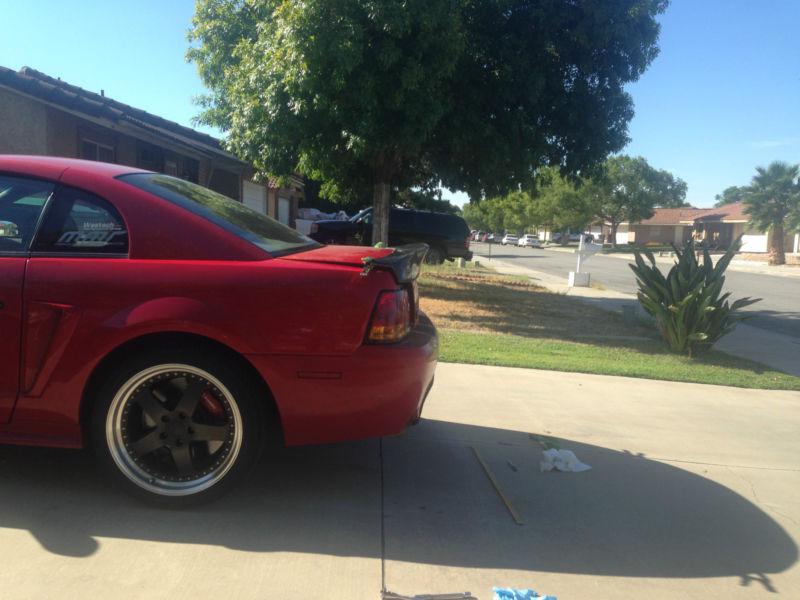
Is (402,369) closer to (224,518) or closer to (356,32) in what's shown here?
(224,518)

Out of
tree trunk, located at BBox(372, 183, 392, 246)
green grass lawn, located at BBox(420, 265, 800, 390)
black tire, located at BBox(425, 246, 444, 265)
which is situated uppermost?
tree trunk, located at BBox(372, 183, 392, 246)

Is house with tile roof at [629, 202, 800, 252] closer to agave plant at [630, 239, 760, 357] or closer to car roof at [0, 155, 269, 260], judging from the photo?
agave plant at [630, 239, 760, 357]

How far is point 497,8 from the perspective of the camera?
1076 centimetres

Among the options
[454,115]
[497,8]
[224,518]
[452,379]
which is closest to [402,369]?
[224,518]

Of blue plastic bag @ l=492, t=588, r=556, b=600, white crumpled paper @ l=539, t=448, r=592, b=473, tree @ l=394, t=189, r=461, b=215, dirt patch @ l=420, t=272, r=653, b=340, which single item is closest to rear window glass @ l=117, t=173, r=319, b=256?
blue plastic bag @ l=492, t=588, r=556, b=600

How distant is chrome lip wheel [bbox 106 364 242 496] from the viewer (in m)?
3.15

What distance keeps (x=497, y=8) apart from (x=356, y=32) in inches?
125

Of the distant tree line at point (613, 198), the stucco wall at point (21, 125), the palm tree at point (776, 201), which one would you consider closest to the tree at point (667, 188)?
the distant tree line at point (613, 198)

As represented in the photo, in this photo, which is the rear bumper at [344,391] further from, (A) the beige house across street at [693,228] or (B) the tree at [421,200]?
(A) the beige house across street at [693,228]

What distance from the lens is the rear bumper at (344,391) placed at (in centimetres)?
309

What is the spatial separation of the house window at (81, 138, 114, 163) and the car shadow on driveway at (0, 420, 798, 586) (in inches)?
360

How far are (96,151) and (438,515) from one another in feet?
37.2

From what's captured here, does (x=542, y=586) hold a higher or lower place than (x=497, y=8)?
lower

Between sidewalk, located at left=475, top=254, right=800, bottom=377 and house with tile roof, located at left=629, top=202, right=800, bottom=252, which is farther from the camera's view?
house with tile roof, located at left=629, top=202, right=800, bottom=252
